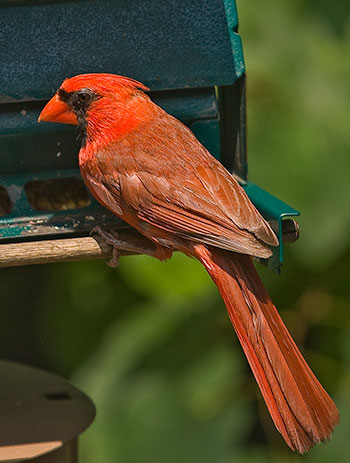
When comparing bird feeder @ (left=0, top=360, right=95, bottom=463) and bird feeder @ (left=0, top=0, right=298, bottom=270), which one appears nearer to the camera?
bird feeder @ (left=0, top=360, right=95, bottom=463)

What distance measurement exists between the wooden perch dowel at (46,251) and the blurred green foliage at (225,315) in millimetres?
1144

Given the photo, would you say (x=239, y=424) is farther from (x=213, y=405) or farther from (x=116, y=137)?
(x=116, y=137)

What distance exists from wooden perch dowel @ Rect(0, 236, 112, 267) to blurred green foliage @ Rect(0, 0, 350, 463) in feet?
3.75

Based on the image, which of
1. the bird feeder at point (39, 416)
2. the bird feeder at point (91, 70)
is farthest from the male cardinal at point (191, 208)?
the bird feeder at point (39, 416)

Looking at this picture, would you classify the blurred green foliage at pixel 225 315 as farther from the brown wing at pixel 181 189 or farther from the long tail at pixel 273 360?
the long tail at pixel 273 360

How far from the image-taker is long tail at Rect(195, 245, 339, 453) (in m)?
3.20

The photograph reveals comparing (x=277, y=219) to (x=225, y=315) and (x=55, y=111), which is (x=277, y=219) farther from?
(x=225, y=315)

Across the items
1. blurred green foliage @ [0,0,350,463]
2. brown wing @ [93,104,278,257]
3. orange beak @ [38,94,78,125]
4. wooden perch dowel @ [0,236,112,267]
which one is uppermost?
orange beak @ [38,94,78,125]

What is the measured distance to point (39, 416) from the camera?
11.2ft

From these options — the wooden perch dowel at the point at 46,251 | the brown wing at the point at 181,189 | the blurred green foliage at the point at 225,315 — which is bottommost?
the blurred green foliage at the point at 225,315

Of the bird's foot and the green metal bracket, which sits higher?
the green metal bracket

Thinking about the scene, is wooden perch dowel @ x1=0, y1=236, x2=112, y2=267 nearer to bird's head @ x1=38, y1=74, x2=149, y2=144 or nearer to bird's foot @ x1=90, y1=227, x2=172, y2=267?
bird's foot @ x1=90, y1=227, x2=172, y2=267

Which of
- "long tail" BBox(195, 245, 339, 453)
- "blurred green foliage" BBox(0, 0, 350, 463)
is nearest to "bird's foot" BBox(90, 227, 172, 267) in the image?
"long tail" BBox(195, 245, 339, 453)

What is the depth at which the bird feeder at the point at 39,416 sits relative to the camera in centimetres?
327
